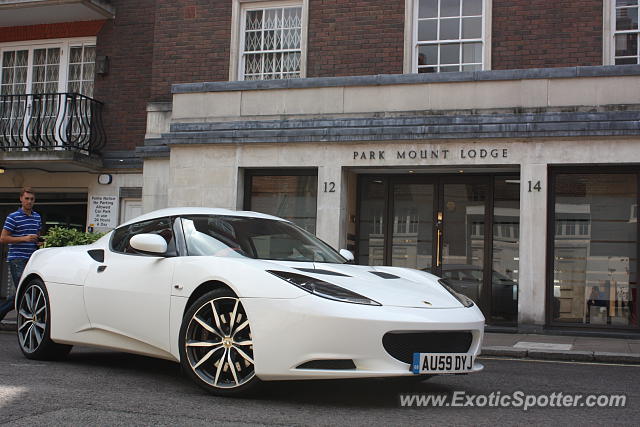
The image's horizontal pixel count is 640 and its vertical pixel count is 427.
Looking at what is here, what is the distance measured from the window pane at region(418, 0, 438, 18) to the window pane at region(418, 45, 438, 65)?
608 millimetres

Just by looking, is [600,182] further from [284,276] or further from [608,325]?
[284,276]

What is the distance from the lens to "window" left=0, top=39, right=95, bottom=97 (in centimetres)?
1797

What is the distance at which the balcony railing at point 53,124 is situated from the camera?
1720 centimetres

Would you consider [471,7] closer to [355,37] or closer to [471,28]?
[471,28]

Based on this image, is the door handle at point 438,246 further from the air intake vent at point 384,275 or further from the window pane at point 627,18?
the air intake vent at point 384,275

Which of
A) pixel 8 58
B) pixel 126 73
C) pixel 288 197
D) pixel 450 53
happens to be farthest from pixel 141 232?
pixel 8 58

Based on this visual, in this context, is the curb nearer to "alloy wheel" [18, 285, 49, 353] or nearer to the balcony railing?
"alloy wheel" [18, 285, 49, 353]

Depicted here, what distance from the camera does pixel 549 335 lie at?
40.1 ft

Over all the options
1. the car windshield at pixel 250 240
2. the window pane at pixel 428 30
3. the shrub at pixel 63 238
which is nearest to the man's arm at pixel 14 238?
the shrub at pixel 63 238

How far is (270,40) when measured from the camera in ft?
50.9

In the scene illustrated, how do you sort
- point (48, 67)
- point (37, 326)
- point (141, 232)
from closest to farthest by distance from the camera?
point (141, 232) → point (37, 326) → point (48, 67)

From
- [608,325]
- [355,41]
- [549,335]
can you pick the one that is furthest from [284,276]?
[355,41]

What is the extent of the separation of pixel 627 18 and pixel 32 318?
36.1ft

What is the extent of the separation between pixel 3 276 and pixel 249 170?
27.2ft
